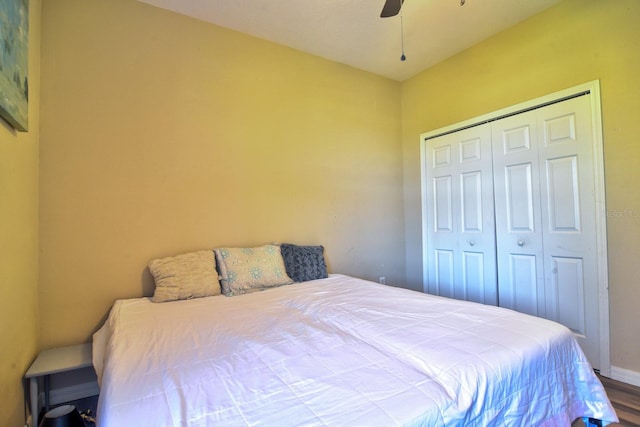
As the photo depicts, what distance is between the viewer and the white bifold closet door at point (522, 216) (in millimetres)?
2207

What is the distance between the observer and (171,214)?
223 cm

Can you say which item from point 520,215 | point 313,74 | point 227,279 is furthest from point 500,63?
point 227,279

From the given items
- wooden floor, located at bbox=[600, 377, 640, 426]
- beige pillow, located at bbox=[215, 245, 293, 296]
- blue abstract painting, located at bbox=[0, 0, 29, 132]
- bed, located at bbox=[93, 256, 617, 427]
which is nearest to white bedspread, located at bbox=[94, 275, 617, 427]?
bed, located at bbox=[93, 256, 617, 427]

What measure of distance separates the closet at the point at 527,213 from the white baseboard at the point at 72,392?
10.0 feet

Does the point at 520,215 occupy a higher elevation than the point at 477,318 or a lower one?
higher

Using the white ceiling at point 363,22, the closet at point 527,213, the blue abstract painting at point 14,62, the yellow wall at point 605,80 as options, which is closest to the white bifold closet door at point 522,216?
the closet at point 527,213

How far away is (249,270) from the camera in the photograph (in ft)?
7.22

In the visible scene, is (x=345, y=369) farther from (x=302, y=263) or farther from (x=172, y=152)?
(x=172, y=152)

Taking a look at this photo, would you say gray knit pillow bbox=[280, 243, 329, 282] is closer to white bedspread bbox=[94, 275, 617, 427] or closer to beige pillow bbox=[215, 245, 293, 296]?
beige pillow bbox=[215, 245, 293, 296]

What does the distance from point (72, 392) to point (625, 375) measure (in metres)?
3.61

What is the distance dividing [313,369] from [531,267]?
2369 mm

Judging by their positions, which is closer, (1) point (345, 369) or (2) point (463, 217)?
(1) point (345, 369)

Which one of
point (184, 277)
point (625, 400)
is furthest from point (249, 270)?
point (625, 400)

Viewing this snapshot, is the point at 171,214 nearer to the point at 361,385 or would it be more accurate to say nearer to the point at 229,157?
the point at 229,157
